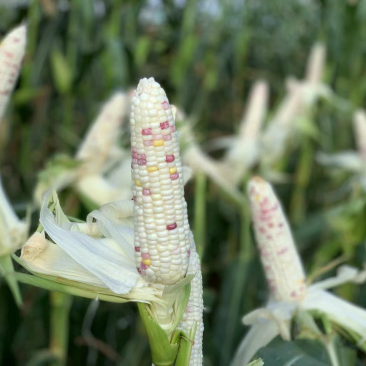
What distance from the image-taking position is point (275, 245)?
Result: 772 millimetres

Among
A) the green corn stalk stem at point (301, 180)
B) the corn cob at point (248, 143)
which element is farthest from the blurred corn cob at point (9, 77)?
the green corn stalk stem at point (301, 180)

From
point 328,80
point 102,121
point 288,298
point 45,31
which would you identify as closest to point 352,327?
point 288,298

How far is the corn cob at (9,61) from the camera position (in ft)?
2.53

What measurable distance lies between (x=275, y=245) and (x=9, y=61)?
43 cm

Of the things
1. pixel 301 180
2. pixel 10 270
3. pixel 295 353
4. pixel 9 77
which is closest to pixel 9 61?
→ pixel 9 77

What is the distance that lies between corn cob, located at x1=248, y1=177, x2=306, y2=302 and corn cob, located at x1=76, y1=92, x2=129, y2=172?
509mm

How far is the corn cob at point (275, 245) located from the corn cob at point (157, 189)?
10.3 inches

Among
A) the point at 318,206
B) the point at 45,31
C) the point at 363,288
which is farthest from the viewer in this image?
the point at 318,206

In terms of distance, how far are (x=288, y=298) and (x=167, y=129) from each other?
16.0 inches

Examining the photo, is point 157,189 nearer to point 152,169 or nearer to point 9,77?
point 152,169

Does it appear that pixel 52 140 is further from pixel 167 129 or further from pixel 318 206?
pixel 167 129

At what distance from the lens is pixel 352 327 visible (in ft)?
2.49

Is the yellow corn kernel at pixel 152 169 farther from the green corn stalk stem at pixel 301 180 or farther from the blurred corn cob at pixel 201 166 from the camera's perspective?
the green corn stalk stem at pixel 301 180

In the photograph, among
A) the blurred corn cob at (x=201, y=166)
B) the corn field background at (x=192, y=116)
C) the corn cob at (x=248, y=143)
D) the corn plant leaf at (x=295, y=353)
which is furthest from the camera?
the corn cob at (x=248, y=143)
